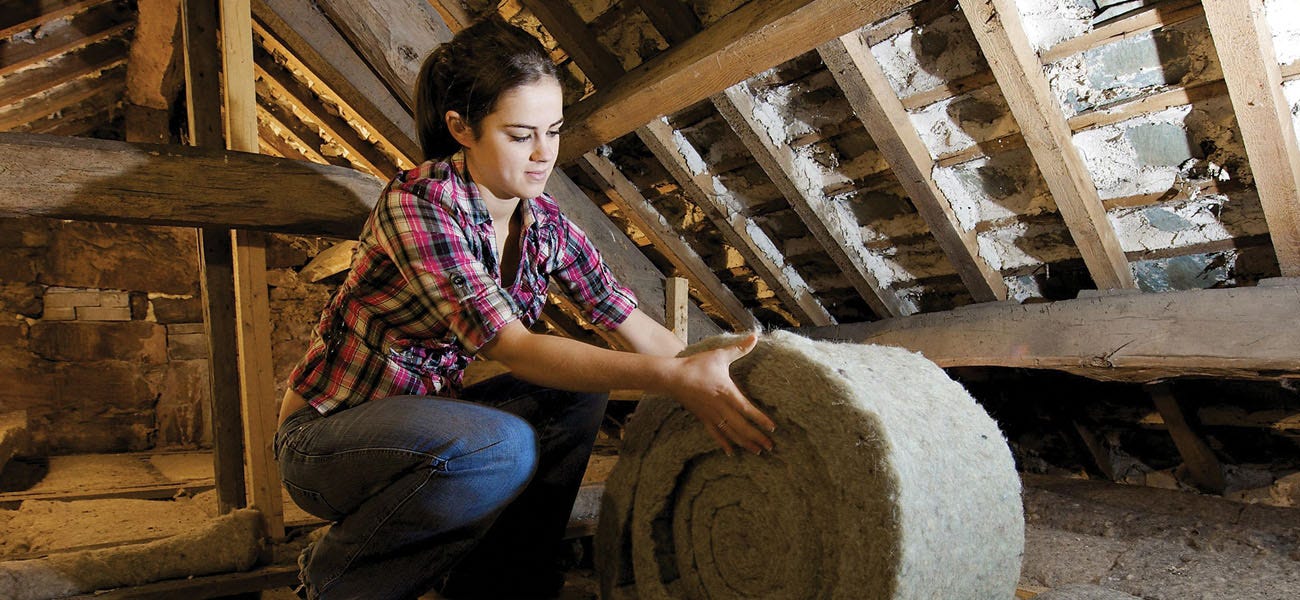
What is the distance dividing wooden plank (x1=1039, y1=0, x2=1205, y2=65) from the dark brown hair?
52.6 inches

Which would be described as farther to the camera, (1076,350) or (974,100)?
(1076,350)

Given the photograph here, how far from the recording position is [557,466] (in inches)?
66.6

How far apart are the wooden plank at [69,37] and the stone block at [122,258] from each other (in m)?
1.52

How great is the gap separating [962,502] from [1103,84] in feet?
4.50

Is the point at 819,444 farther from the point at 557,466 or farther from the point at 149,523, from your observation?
the point at 149,523

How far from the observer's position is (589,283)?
181cm

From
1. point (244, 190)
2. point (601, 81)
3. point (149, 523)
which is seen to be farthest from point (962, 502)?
point (149, 523)

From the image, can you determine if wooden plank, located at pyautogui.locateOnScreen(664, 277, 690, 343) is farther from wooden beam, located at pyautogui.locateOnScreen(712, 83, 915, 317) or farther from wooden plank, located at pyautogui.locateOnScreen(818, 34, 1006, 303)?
wooden plank, located at pyautogui.locateOnScreen(818, 34, 1006, 303)

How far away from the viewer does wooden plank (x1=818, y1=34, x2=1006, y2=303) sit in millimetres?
2084

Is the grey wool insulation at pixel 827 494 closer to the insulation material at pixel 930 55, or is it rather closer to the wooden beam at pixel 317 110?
the insulation material at pixel 930 55

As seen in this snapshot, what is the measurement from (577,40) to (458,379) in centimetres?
128

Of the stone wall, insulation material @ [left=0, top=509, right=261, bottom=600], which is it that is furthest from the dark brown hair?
the stone wall

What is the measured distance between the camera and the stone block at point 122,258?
4992 millimetres

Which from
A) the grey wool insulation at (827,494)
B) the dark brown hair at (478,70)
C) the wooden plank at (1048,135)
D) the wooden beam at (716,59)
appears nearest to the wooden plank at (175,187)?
the wooden beam at (716,59)
